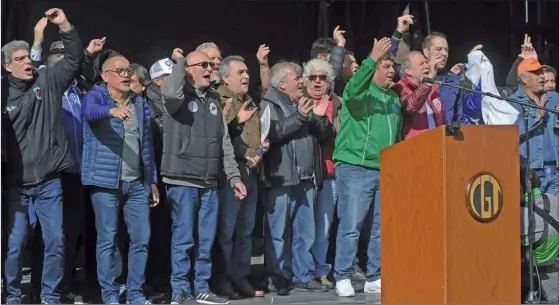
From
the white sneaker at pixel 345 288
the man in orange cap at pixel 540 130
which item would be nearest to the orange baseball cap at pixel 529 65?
the man in orange cap at pixel 540 130

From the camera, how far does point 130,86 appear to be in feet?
26.6

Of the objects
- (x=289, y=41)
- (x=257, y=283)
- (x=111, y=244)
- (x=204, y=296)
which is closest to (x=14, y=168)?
(x=111, y=244)

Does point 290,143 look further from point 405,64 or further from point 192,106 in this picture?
point 405,64

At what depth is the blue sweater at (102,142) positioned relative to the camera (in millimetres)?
7398

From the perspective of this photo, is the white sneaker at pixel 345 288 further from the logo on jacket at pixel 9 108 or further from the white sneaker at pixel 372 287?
the logo on jacket at pixel 9 108

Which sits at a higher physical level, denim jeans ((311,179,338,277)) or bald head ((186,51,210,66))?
bald head ((186,51,210,66))

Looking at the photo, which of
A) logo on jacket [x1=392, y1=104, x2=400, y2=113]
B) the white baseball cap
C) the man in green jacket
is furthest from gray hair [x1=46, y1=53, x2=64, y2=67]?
logo on jacket [x1=392, y1=104, x2=400, y2=113]

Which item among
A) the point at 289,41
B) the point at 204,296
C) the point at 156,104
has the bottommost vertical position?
the point at 204,296

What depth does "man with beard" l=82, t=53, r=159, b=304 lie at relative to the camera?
292 inches

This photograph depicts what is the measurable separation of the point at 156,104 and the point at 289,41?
198cm

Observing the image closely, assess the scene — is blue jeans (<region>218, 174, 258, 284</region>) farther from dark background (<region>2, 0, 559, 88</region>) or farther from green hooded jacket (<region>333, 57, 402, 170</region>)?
dark background (<region>2, 0, 559, 88</region>)

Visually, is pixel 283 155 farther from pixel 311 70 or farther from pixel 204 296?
pixel 204 296

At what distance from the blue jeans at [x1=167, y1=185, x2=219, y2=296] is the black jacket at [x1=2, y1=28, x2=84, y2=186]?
85cm

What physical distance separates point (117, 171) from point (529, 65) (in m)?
3.81
